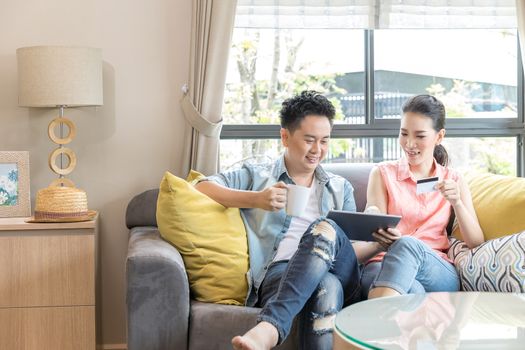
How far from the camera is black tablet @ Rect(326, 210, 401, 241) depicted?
114 inches

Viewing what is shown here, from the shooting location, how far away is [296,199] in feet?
9.42

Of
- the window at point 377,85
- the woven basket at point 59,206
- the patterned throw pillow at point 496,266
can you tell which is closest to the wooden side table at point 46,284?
the woven basket at point 59,206

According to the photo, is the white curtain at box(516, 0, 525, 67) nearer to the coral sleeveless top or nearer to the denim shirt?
the coral sleeveless top

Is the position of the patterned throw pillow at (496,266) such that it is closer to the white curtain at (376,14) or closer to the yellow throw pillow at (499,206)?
the yellow throw pillow at (499,206)

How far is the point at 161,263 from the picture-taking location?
9.52 ft

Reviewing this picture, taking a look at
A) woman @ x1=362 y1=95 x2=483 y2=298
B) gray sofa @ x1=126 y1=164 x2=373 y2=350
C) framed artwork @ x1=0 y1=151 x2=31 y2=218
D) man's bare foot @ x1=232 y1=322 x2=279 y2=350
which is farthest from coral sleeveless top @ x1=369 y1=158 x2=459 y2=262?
framed artwork @ x1=0 y1=151 x2=31 y2=218

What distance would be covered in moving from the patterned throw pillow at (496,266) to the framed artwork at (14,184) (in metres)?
1.82

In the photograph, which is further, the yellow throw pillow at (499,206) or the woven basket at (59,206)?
the woven basket at (59,206)

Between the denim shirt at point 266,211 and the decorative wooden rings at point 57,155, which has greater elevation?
the decorative wooden rings at point 57,155

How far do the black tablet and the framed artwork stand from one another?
1458 millimetres

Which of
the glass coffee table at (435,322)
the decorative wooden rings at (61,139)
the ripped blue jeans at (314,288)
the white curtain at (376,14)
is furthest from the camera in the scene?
the white curtain at (376,14)

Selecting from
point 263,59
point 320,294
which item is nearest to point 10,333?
point 320,294

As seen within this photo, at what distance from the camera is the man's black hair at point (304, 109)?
3.22m

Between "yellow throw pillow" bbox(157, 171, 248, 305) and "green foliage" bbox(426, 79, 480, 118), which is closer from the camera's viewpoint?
"yellow throw pillow" bbox(157, 171, 248, 305)
